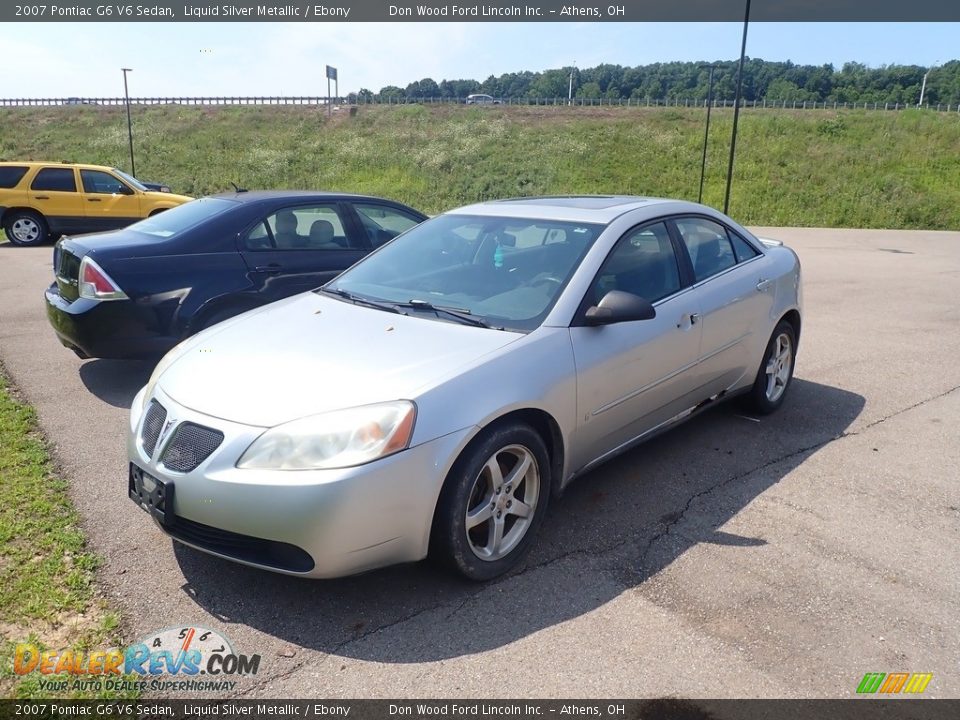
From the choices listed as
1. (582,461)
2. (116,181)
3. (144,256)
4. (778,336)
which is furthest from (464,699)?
(116,181)

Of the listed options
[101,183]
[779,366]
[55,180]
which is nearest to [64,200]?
[55,180]

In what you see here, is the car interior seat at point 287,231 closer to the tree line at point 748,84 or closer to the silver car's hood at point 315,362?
the silver car's hood at point 315,362

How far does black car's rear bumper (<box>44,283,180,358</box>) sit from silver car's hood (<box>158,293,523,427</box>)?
1.93 meters

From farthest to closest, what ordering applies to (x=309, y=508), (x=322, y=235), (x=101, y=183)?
(x=101, y=183), (x=322, y=235), (x=309, y=508)

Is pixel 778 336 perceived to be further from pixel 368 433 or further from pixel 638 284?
pixel 368 433

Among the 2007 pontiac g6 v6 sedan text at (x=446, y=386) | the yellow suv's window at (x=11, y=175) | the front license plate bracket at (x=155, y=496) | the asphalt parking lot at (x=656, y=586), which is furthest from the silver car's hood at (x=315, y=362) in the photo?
the yellow suv's window at (x=11, y=175)

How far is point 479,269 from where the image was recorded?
4.09 metres

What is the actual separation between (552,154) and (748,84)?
50.8 m

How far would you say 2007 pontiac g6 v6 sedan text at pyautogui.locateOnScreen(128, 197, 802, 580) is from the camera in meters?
2.80

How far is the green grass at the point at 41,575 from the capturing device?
275 cm

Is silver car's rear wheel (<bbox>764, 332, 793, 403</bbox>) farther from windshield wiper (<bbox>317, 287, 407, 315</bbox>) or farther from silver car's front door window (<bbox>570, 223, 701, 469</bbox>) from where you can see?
windshield wiper (<bbox>317, 287, 407, 315</bbox>)

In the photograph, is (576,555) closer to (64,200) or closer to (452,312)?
(452,312)

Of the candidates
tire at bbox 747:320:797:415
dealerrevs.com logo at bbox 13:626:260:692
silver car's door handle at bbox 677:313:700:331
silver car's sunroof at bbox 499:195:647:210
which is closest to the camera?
dealerrevs.com logo at bbox 13:626:260:692

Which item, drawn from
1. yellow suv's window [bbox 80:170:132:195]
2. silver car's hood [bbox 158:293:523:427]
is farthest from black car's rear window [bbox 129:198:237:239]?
yellow suv's window [bbox 80:170:132:195]
